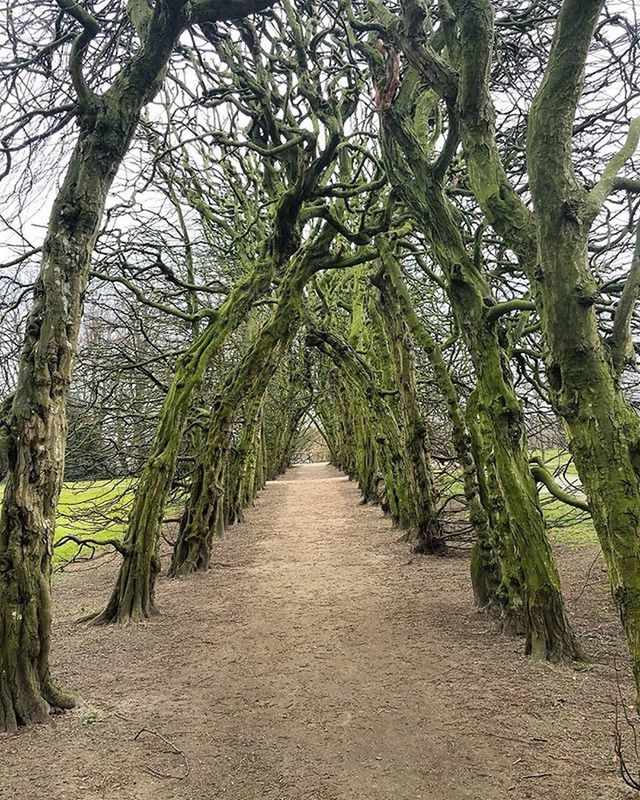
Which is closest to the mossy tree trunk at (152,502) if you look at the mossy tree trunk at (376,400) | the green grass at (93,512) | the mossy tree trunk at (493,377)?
the green grass at (93,512)

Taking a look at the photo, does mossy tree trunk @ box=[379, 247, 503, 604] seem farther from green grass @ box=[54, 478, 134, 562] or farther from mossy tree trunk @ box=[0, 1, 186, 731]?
green grass @ box=[54, 478, 134, 562]

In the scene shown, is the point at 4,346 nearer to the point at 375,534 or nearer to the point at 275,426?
the point at 375,534

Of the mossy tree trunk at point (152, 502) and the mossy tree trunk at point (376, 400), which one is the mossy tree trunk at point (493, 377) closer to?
the mossy tree trunk at point (152, 502)

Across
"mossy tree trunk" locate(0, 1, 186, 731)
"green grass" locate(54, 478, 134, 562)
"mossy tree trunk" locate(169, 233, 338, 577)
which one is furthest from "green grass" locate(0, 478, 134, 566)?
"mossy tree trunk" locate(0, 1, 186, 731)

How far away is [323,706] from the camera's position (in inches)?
176

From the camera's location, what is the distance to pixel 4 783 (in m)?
3.37

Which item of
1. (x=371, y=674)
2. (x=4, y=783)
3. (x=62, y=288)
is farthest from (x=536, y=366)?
(x=4, y=783)

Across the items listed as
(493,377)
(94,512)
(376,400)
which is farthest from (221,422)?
(493,377)

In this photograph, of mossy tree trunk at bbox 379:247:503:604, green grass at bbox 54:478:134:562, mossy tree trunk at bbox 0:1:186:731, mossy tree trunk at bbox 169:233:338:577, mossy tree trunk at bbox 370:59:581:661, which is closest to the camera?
mossy tree trunk at bbox 0:1:186:731

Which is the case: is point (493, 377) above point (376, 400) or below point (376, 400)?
below

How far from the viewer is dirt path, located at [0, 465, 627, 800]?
3359 mm

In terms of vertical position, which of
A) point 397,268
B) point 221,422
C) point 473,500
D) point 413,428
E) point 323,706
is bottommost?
point 323,706

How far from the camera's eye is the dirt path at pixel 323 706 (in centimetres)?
336

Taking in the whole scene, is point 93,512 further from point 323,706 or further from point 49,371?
point 323,706
